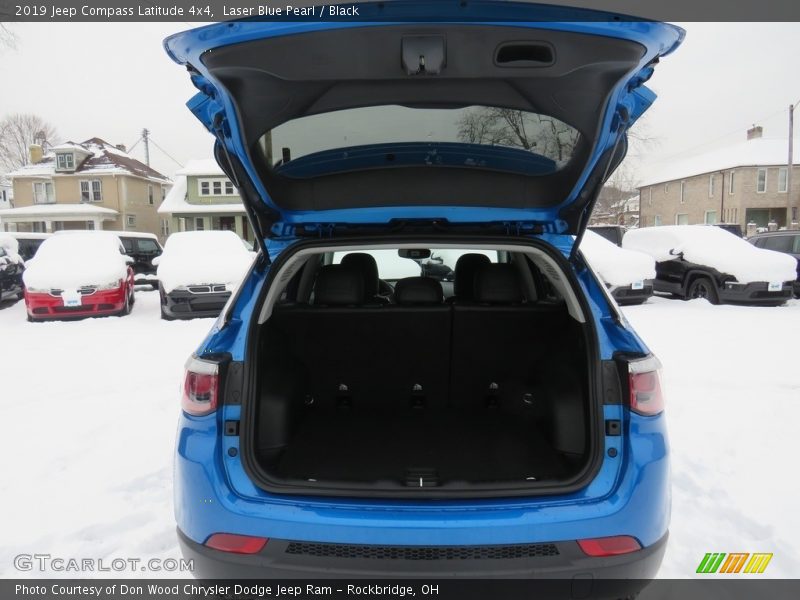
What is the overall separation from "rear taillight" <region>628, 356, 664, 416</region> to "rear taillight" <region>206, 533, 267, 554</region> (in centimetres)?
139

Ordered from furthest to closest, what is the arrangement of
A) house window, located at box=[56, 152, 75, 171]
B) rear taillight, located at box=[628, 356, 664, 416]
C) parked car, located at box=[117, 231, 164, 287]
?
house window, located at box=[56, 152, 75, 171]
parked car, located at box=[117, 231, 164, 287]
rear taillight, located at box=[628, 356, 664, 416]

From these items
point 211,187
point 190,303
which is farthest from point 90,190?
point 190,303

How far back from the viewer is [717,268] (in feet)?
32.4

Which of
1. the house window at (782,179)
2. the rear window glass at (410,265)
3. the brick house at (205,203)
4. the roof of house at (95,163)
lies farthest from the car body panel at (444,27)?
the house window at (782,179)

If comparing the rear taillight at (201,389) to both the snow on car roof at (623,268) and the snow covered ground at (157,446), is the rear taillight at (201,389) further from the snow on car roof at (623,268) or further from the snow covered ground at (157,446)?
the snow on car roof at (623,268)

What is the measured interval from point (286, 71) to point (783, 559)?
9.98 feet

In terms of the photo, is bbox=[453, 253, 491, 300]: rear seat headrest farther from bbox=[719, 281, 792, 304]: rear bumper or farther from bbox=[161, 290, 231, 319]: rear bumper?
bbox=[719, 281, 792, 304]: rear bumper

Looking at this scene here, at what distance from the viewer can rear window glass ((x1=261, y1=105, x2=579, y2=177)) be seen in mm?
2014

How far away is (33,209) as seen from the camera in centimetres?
3506

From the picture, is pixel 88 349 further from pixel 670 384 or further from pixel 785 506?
pixel 785 506

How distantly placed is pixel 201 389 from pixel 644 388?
164 centimetres

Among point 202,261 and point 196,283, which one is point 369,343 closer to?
point 196,283

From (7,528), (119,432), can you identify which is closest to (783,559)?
(7,528)

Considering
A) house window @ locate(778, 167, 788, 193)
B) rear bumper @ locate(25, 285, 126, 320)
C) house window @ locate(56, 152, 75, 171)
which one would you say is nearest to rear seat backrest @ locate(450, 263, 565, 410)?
rear bumper @ locate(25, 285, 126, 320)
